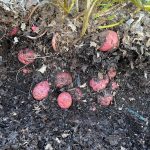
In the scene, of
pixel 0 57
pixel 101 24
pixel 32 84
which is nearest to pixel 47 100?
pixel 32 84

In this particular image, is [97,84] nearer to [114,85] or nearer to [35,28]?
[114,85]

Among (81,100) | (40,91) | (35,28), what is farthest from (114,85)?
(35,28)

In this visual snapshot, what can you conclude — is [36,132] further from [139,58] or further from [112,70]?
[139,58]

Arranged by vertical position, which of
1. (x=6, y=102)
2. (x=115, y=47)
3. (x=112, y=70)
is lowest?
(x=6, y=102)

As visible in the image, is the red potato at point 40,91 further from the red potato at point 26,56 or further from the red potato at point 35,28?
the red potato at point 35,28

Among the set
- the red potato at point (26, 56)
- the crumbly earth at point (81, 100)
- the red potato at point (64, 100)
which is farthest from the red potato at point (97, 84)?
the red potato at point (26, 56)
